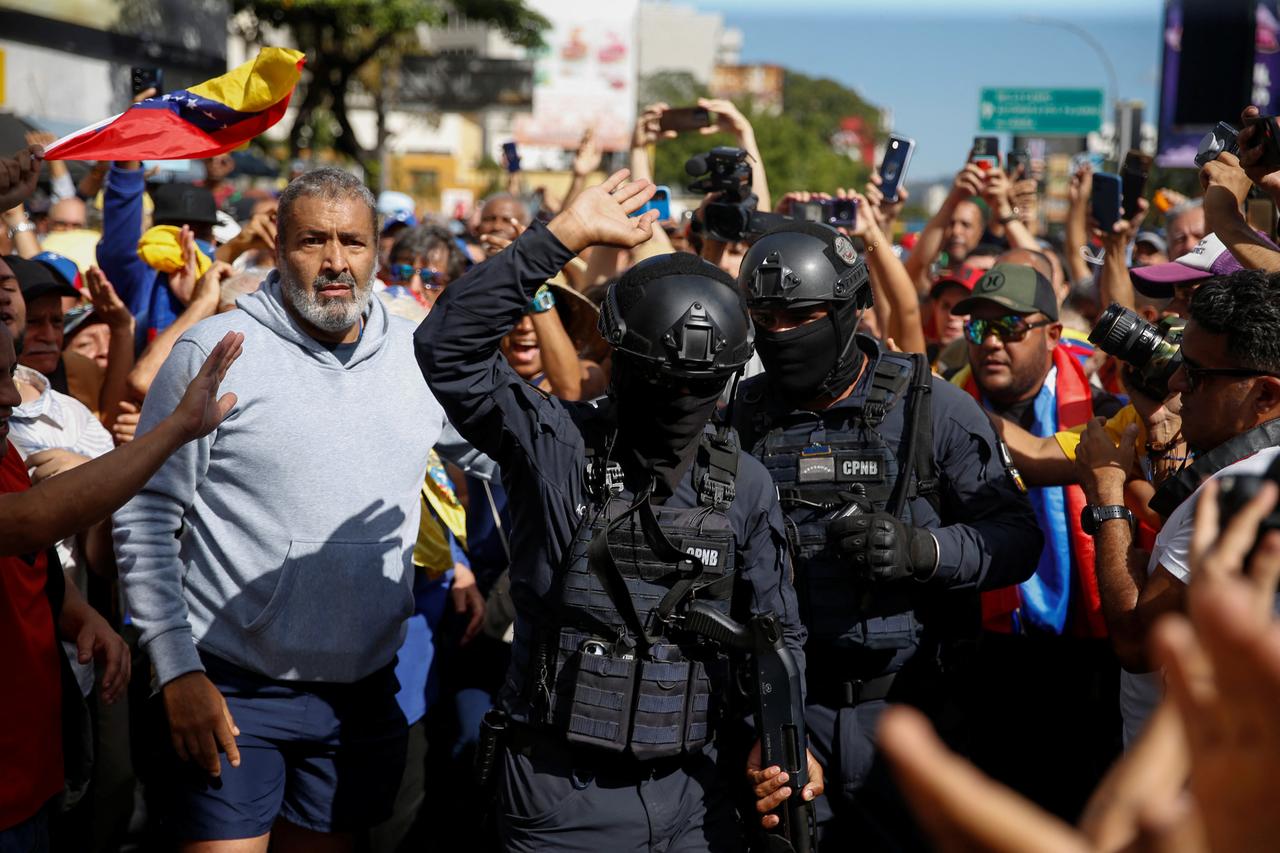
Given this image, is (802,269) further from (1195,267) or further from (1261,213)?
(1261,213)

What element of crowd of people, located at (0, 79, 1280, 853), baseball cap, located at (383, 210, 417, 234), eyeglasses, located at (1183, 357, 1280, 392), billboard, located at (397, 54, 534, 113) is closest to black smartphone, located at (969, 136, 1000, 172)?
crowd of people, located at (0, 79, 1280, 853)

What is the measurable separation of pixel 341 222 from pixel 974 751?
277 centimetres

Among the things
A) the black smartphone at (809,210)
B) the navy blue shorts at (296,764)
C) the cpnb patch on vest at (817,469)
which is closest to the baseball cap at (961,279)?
the black smartphone at (809,210)

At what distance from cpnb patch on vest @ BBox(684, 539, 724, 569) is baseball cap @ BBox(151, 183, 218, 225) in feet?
14.9

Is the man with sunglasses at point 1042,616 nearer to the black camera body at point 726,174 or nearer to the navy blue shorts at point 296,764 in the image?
the black camera body at point 726,174

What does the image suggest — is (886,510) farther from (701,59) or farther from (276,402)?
(701,59)

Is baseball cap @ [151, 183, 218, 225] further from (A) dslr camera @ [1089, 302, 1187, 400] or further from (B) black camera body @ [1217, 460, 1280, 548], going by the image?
(B) black camera body @ [1217, 460, 1280, 548]

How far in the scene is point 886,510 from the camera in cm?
372

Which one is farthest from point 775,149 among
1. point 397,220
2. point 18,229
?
point 18,229

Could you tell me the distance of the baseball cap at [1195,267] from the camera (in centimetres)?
439

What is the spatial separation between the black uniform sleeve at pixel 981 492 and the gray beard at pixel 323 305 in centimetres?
177

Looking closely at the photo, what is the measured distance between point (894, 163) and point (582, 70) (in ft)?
137

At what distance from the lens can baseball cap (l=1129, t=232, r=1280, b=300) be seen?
4395 millimetres

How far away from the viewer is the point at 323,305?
12.3ft
